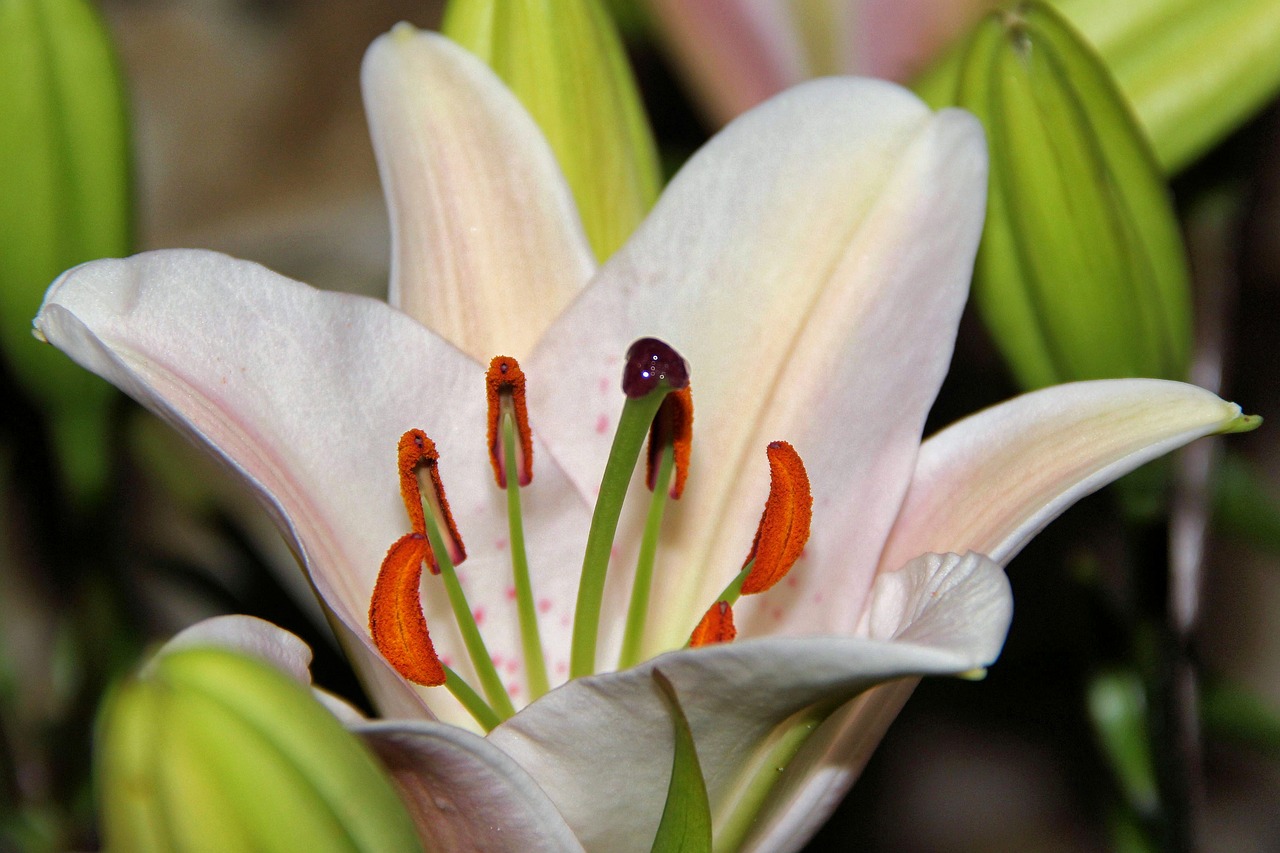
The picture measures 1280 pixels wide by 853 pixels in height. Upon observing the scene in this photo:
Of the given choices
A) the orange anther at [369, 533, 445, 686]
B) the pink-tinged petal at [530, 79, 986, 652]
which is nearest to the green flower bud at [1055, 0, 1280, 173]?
the pink-tinged petal at [530, 79, 986, 652]

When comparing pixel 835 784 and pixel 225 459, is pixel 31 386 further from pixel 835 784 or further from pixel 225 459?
pixel 835 784

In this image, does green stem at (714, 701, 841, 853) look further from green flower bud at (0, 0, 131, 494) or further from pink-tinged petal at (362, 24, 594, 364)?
green flower bud at (0, 0, 131, 494)

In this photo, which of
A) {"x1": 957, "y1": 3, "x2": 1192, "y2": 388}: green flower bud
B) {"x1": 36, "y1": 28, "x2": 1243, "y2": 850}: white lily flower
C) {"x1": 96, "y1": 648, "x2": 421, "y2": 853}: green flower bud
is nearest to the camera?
{"x1": 96, "y1": 648, "x2": 421, "y2": 853}: green flower bud

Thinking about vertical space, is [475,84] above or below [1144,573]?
above

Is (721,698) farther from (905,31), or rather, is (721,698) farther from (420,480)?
(905,31)

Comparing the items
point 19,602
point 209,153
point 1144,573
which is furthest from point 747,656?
point 209,153
